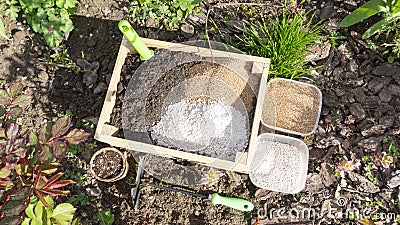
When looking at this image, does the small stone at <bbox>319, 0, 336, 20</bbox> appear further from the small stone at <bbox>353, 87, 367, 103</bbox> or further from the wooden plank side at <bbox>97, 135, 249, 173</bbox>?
the wooden plank side at <bbox>97, 135, 249, 173</bbox>

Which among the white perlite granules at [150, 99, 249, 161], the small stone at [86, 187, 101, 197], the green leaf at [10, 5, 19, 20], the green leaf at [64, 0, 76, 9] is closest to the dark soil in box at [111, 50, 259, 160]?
the white perlite granules at [150, 99, 249, 161]

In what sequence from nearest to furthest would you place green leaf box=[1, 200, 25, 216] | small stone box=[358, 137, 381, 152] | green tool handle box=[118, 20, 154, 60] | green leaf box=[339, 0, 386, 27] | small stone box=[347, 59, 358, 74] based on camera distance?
green leaf box=[1, 200, 25, 216] < green tool handle box=[118, 20, 154, 60] < green leaf box=[339, 0, 386, 27] < small stone box=[358, 137, 381, 152] < small stone box=[347, 59, 358, 74]

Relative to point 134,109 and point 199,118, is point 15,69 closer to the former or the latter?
point 134,109

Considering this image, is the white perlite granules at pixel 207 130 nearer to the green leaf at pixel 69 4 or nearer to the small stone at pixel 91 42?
the small stone at pixel 91 42

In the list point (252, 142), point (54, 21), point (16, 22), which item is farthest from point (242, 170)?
point (16, 22)

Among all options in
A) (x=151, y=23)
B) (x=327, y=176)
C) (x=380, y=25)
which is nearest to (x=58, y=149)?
(x=151, y=23)

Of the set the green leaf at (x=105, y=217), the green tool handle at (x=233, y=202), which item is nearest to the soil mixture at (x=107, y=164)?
the green leaf at (x=105, y=217)

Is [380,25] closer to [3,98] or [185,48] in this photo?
[185,48]
